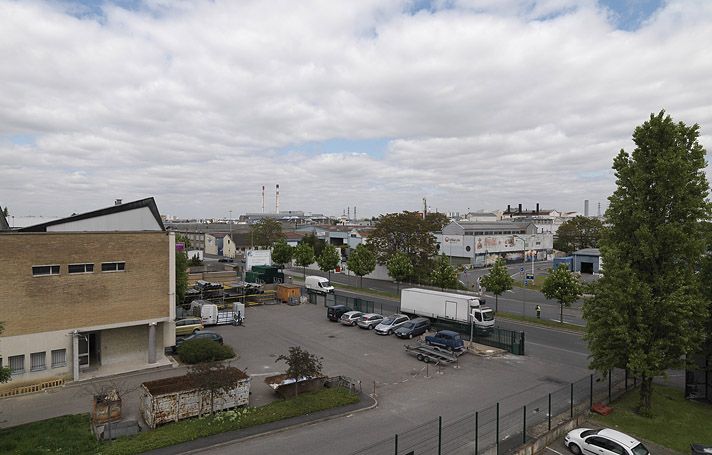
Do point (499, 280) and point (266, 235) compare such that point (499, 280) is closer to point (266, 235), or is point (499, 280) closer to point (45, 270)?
point (45, 270)

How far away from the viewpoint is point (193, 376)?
1812cm

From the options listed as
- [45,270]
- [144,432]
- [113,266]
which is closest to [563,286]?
[144,432]

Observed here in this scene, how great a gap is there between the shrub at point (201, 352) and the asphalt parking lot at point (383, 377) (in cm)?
124

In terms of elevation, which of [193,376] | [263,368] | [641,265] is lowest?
[263,368]

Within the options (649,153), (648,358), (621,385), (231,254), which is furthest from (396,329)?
(231,254)

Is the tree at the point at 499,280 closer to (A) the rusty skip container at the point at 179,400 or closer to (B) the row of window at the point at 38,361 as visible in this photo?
(A) the rusty skip container at the point at 179,400

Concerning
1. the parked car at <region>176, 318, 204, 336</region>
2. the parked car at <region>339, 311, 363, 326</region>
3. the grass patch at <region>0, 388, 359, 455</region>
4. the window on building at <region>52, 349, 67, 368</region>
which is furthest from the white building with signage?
the window on building at <region>52, 349, 67, 368</region>

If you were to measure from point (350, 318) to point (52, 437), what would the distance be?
890 inches

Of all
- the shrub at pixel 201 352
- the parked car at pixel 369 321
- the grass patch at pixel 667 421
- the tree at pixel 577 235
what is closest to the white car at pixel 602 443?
the grass patch at pixel 667 421

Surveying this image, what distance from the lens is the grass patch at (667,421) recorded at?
1678cm

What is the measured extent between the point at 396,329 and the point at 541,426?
16.1 m

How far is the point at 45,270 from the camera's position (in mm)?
22250

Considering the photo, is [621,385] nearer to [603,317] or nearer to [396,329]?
[603,317]

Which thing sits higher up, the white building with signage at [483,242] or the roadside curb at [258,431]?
the white building with signage at [483,242]
